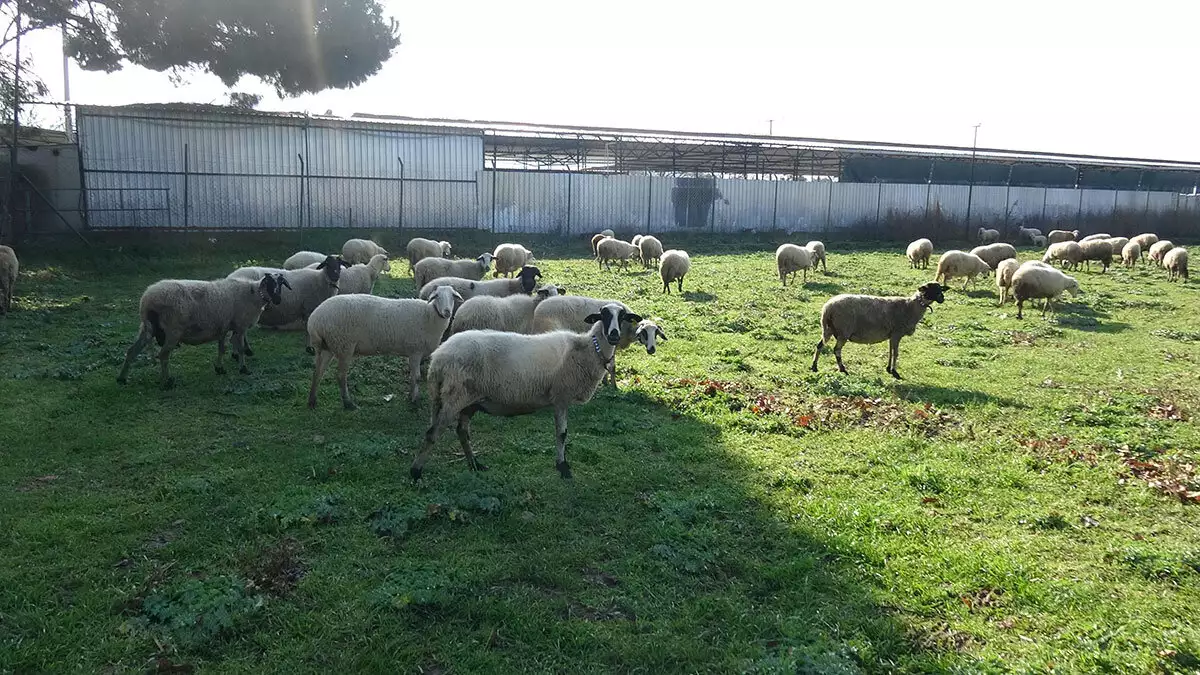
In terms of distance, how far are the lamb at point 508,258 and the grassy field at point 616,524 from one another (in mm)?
11922

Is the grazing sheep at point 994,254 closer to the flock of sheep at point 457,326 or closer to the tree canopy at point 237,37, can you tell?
the flock of sheep at point 457,326

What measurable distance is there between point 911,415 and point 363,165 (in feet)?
88.4

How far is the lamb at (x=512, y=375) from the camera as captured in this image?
6.74 m

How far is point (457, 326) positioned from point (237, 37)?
18703mm

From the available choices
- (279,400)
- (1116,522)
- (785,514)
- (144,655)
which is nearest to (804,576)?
(785,514)

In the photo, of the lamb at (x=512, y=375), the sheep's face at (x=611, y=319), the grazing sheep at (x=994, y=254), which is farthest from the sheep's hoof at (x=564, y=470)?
the grazing sheep at (x=994, y=254)

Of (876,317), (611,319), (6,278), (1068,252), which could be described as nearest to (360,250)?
(6,278)

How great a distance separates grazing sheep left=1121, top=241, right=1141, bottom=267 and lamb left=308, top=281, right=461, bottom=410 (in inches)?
1245

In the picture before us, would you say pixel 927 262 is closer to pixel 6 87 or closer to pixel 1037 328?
pixel 1037 328

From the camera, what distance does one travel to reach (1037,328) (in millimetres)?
15617

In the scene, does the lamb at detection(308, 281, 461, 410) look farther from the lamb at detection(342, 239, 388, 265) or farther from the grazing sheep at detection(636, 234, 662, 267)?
the grazing sheep at detection(636, 234, 662, 267)

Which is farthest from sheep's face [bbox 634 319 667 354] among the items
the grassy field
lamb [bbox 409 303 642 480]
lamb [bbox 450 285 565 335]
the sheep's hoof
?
lamb [bbox 450 285 565 335]

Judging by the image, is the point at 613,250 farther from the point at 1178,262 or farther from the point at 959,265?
the point at 1178,262

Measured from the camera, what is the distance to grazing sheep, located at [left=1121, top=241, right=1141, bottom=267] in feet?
97.0
